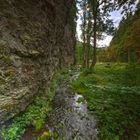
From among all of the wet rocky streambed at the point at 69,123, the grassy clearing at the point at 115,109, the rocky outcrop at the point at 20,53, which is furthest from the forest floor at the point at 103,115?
the rocky outcrop at the point at 20,53

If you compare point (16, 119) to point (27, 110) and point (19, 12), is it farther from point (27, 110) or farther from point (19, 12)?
point (19, 12)

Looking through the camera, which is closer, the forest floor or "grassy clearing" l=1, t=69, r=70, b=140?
"grassy clearing" l=1, t=69, r=70, b=140

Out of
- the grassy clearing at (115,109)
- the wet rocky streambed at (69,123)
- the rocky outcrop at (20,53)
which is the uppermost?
the rocky outcrop at (20,53)

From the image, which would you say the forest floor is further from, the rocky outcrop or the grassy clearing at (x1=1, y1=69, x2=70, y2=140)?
the rocky outcrop

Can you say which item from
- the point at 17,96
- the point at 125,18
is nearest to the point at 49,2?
the point at 125,18

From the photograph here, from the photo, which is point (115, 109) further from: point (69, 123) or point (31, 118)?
point (31, 118)

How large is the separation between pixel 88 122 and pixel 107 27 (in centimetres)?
1337

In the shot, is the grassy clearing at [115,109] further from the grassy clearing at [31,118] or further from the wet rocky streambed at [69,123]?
the grassy clearing at [31,118]

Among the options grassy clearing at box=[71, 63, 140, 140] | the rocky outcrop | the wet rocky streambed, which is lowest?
the wet rocky streambed

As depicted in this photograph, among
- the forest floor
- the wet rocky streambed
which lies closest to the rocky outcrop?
the forest floor

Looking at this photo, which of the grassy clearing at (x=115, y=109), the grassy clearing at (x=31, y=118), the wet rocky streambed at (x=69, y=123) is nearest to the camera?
the grassy clearing at (x=31, y=118)

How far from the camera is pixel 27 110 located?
28.0 feet

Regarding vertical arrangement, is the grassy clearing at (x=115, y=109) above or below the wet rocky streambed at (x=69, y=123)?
above

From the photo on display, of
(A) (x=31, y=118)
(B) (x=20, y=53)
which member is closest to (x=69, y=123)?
(A) (x=31, y=118)
